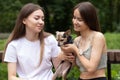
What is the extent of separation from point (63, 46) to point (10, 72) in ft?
2.17

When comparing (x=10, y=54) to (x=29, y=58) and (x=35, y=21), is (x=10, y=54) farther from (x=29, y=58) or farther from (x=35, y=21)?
(x=35, y=21)

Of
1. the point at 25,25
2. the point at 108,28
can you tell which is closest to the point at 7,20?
the point at 108,28

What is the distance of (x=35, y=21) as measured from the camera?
4453mm

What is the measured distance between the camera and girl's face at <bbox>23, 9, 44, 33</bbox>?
4438 mm

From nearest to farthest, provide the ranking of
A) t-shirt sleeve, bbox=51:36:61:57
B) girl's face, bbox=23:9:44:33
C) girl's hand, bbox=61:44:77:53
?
girl's hand, bbox=61:44:77:53, girl's face, bbox=23:9:44:33, t-shirt sleeve, bbox=51:36:61:57

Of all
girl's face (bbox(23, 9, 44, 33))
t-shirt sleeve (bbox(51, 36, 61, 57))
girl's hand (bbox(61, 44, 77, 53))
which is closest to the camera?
girl's hand (bbox(61, 44, 77, 53))

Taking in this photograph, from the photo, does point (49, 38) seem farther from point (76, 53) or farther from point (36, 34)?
point (76, 53)

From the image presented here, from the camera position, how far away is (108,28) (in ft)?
66.1

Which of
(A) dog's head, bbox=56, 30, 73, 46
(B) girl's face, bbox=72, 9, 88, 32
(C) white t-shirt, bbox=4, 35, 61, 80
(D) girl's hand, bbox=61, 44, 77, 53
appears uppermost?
(B) girl's face, bbox=72, 9, 88, 32

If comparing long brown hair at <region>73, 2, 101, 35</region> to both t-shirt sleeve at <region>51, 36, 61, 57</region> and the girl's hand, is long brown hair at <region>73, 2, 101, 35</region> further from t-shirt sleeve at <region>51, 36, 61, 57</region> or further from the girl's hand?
t-shirt sleeve at <region>51, 36, 61, 57</region>

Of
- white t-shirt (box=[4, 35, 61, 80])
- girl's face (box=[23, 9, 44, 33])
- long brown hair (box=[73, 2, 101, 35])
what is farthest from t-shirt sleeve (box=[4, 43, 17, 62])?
long brown hair (box=[73, 2, 101, 35])

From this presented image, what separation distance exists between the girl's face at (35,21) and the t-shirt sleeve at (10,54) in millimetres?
293

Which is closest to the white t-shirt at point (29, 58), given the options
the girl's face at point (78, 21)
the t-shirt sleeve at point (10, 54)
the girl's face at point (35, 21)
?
the t-shirt sleeve at point (10, 54)

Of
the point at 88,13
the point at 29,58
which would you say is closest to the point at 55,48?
the point at 29,58
